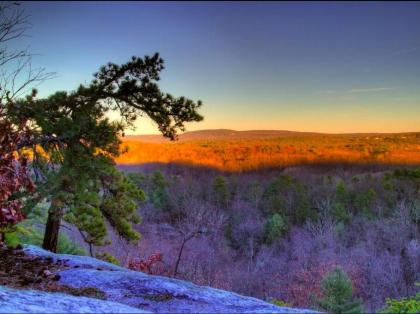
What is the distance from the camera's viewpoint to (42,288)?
21.9 ft

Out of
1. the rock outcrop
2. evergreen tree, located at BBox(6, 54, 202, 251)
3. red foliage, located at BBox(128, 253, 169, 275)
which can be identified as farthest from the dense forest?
the rock outcrop

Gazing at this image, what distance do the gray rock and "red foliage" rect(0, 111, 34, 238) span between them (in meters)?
2.31

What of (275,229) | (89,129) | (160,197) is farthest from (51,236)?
(160,197)

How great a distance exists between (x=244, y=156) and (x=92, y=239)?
139m

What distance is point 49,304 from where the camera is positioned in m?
5.61

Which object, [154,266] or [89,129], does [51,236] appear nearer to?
[89,129]

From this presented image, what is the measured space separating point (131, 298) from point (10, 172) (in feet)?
11.5

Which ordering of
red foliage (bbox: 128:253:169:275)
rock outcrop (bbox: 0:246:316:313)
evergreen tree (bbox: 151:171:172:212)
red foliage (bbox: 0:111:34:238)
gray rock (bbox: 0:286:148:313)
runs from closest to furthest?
1. gray rock (bbox: 0:286:148:313)
2. rock outcrop (bbox: 0:246:316:313)
3. red foliage (bbox: 0:111:34:238)
4. red foliage (bbox: 128:253:169:275)
5. evergreen tree (bbox: 151:171:172:212)

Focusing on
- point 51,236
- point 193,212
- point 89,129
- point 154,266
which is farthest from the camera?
point 193,212

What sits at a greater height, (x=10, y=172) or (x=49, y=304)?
(x=10, y=172)

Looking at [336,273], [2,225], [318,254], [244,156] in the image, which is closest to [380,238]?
[318,254]

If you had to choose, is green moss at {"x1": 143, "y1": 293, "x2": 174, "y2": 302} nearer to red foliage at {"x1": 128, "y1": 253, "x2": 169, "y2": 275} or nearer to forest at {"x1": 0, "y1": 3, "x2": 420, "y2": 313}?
forest at {"x1": 0, "y1": 3, "x2": 420, "y2": 313}

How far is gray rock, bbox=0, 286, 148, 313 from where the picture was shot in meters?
5.29

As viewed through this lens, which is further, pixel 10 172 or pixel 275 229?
pixel 275 229
